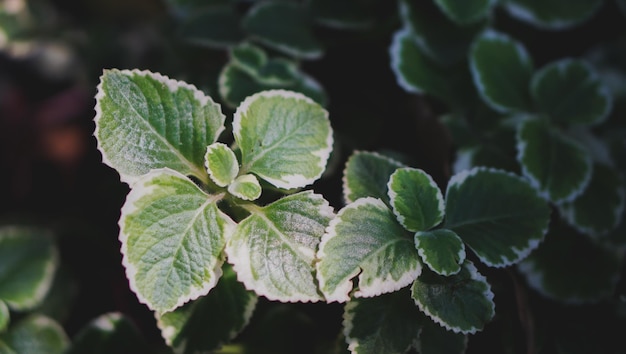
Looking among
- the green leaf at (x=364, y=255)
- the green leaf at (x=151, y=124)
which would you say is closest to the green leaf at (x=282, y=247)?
the green leaf at (x=364, y=255)

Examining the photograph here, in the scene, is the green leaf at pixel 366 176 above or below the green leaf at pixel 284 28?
below

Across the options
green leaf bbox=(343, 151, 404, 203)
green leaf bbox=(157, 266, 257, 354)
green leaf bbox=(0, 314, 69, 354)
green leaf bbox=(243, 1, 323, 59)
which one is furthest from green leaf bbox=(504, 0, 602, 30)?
green leaf bbox=(0, 314, 69, 354)

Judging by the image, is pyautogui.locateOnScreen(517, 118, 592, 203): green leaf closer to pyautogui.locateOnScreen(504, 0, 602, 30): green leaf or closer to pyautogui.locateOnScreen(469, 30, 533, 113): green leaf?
pyautogui.locateOnScreen(469, 30, 533, 113): green leaf

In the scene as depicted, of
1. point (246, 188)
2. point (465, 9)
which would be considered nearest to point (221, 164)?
point (246, 188)

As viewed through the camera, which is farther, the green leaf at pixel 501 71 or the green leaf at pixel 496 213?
the green leaf at pixel 501 71

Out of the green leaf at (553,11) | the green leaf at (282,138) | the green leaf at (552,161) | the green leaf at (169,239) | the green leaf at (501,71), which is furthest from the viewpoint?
the green leaf at (553,11)

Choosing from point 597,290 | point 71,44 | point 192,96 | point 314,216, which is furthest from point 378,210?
point 71,44

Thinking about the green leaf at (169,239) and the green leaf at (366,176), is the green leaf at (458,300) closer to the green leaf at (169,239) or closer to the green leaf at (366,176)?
the green leaf at (366,176)

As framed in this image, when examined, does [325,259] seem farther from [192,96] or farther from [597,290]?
[597,290]
